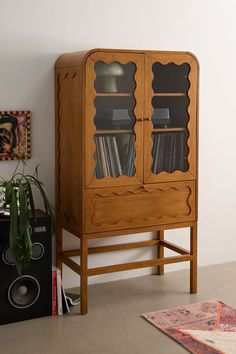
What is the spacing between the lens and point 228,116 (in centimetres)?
495

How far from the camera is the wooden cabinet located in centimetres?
386

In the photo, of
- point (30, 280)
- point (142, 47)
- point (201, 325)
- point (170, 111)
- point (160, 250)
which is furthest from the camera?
point (160, 250)

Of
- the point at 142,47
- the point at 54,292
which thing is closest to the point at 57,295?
the point at 54,292

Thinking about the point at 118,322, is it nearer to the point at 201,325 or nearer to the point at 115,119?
the point at 201,325

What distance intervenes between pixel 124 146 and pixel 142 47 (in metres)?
0.91

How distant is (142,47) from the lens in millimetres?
4500

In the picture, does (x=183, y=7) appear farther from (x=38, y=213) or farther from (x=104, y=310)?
(x=104, y=310)

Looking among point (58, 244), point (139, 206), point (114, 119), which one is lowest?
point (58, 244)

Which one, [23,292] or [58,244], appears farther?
[58,244]

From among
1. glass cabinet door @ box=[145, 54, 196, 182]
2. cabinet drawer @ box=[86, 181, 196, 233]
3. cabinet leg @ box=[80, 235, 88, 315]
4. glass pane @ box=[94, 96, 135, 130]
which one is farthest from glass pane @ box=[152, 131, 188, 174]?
cabinet leg @ box=[80, 235, 88, 315]

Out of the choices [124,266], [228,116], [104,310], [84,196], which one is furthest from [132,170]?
[228,116]

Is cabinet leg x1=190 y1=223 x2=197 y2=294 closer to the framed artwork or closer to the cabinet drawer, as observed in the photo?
the cabinet drawer

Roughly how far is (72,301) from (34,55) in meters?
1.66

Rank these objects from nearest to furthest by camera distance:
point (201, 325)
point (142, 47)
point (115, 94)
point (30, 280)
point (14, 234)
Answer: point (14, 234)
point (201, 325)
point (30, 280)
point (115, 94)
point (142, 47)
